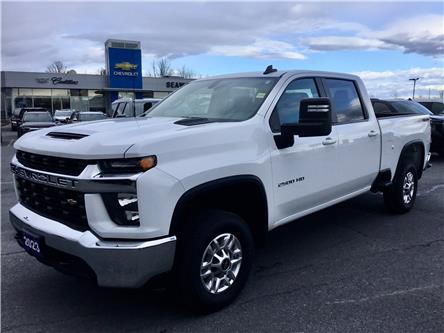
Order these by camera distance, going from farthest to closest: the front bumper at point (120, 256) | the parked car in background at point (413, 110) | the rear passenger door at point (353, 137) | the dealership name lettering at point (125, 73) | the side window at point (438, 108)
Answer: the dealership name lettering at point (125, 73) < the side window at point (438, 108) < the parked car in background at point (413, 110) < the rear passenger door at point (353, 137) < the front bumper at point (120, 256)

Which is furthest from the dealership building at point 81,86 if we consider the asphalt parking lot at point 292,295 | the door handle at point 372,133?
the asphalt parking lot at point 292,295

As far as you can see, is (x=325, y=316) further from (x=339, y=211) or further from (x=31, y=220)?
(x=339, y=211)

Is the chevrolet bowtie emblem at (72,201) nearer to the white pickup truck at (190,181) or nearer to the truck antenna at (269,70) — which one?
the white pickup truck at (190,181)

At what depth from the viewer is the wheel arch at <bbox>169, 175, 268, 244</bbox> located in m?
3.23

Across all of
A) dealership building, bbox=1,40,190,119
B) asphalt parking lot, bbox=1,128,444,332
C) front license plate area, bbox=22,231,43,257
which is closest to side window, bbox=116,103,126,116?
asphalt parking lot, bbox=1,128,444,332

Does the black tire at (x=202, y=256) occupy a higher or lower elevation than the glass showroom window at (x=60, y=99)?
lower

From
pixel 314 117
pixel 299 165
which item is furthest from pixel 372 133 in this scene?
pixel 314 117

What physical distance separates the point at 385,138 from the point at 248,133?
275cm

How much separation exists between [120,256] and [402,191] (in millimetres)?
4612

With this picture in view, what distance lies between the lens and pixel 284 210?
13.7 ft

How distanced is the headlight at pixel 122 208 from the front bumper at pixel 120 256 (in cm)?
14

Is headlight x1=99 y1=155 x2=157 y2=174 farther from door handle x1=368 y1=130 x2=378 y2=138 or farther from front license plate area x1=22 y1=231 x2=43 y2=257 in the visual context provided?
door handle x1=368 y1=130 x2=378 y2=138

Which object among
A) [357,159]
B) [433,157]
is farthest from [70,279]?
[433,157]

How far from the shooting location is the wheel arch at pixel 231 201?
3.23 meters
